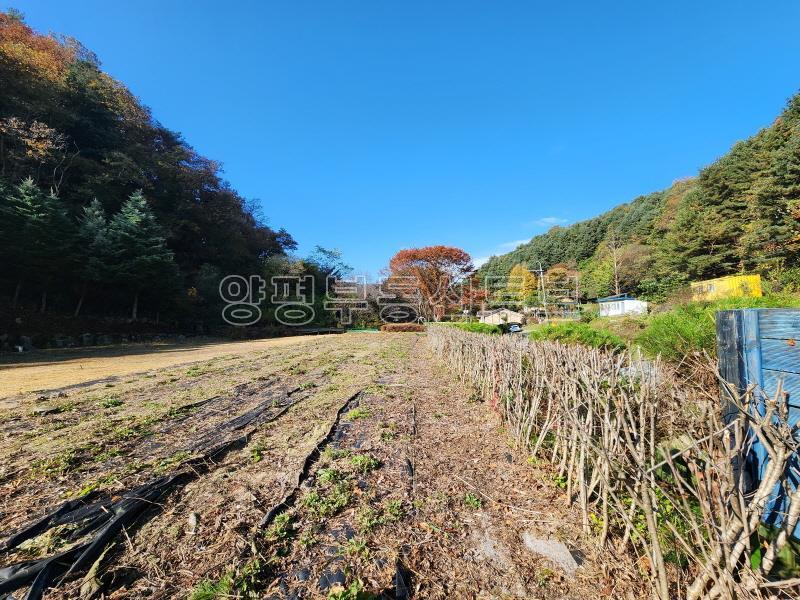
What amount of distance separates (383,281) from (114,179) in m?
20.7

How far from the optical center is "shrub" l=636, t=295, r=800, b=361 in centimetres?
332

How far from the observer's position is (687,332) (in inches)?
136

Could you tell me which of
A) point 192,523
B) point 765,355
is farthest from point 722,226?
point 192,523

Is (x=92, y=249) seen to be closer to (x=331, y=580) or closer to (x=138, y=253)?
(x=138, y=253)

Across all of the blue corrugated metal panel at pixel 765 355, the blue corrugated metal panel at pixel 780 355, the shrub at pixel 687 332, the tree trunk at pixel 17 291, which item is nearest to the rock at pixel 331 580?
the blue corrugated metal panel at pixel 765 355

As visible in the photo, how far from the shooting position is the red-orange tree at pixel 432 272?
3139 centimetres

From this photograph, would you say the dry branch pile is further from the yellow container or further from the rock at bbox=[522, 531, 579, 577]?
the yellow container

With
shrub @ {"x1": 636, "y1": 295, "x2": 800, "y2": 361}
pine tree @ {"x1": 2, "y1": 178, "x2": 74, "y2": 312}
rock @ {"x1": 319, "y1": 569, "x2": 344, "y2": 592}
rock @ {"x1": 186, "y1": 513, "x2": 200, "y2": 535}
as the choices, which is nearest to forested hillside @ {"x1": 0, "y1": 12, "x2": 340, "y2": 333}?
pine tree @ {"x1": 2, "y1": 178, "x2": 74, "y2": 312}

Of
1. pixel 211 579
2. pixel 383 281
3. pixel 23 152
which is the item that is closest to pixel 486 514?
pixel 211 579

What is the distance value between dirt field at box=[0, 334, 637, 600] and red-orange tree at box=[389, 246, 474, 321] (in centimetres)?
2719

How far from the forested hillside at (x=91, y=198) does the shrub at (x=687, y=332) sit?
1951 centimetres

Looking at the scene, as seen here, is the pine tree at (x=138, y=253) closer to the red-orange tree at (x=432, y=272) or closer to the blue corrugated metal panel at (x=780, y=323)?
the red-orange tree at (x=432, y=272)

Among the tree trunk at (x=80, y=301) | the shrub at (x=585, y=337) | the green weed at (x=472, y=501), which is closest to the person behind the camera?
the green weed at (x=472, y=501)

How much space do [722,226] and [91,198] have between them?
3693 centimetres
